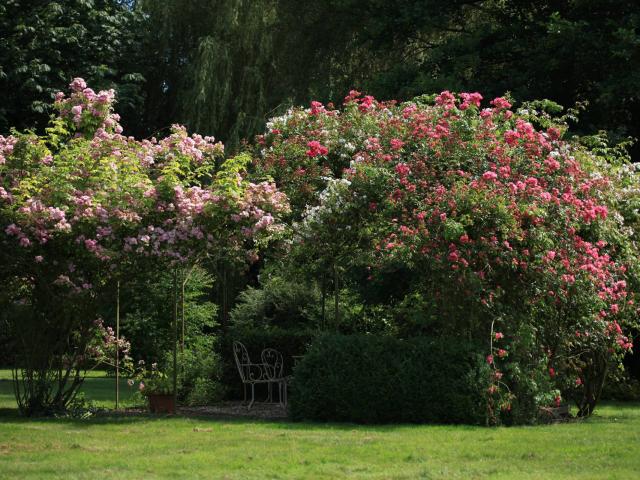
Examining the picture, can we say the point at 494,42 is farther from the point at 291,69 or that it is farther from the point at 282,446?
the point at 282,446

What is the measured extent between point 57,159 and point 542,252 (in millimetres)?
5690

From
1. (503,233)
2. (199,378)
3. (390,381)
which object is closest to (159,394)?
(199,378)

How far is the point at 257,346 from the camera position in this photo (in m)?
15.8

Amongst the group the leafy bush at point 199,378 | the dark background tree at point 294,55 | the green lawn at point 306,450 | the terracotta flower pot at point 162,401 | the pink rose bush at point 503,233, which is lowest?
the green lawn at point 306,450

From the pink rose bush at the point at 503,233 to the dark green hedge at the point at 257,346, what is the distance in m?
2.67

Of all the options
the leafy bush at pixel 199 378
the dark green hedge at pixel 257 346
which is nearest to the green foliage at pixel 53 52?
the dark green hedge at pixel 257 346

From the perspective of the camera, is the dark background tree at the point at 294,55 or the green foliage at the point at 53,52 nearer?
the dark background tree at the point at 294,55

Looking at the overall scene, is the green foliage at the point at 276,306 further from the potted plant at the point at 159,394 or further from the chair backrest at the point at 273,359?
the potted plant at the point at 159,394

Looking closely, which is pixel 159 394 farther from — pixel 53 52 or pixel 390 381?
pixel 53 52

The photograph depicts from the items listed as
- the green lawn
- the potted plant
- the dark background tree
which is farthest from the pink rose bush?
the dark background tree

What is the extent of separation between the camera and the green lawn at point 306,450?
763cm

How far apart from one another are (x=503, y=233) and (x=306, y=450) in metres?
3.62

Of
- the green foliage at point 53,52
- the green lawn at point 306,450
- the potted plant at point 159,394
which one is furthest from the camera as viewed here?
the green foliage at point 53,52

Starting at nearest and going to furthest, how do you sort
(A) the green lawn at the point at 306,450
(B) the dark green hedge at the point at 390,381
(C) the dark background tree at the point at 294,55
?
(A) the green lawn at the point at 306,450 → (B) the dark green hedge at the point at 390,381 → (C) the dark background tree at the point at 294,55
